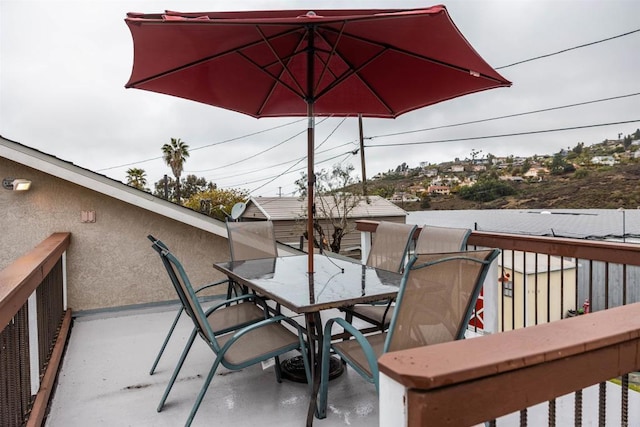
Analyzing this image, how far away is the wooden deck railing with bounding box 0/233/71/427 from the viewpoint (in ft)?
6.36

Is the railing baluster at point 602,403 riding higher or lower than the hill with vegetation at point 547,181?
lower

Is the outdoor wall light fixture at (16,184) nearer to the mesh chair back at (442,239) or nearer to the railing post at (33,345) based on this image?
the railing post at (33,345)

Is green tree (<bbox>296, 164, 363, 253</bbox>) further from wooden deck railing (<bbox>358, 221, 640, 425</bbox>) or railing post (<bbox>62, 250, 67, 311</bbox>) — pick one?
wooden deck railing (<bbox>358, 221, 640, 425</bbox>)

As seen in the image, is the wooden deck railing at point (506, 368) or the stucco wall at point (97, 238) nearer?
the wooden deck railing at point (506, 368)

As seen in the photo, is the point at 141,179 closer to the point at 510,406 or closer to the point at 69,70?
the point at 69,70

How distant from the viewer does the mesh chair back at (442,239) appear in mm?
3266

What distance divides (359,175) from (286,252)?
35.2 feet

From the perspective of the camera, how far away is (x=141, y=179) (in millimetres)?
30781

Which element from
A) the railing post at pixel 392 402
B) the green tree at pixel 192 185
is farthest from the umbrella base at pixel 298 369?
the green tree at pixel 192 185

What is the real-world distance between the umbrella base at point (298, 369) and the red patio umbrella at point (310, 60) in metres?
0.80

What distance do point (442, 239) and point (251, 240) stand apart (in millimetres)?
2142

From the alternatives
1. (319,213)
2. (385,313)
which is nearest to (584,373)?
(385,313)

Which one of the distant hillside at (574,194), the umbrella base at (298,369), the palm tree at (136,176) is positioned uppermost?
the palm tree at (136,176)

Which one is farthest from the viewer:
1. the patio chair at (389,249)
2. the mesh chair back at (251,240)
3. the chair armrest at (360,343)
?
the mesh chair back at (251,240)
